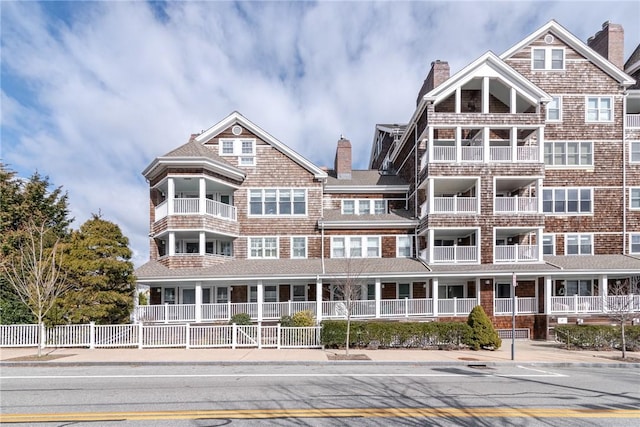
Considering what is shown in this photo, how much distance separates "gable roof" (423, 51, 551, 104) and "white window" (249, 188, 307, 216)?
9888 mm

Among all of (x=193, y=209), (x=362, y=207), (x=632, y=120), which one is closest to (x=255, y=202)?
(x=193, y=209)

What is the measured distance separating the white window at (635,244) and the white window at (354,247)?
632 inches

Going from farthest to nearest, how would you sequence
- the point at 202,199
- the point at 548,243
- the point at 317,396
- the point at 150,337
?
1. the point at 548,243
2. the point at 202,199
3. the point at 150,337
4. the point at 317,396

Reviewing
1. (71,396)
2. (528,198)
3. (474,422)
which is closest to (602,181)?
(528,198)

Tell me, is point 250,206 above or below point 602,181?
below

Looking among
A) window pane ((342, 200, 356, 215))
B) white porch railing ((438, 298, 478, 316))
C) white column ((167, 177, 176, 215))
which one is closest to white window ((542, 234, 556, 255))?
white porch railing ((438, 298, 478, 316))

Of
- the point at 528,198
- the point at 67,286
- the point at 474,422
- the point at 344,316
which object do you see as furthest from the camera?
the point at 528,198

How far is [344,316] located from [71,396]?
14.5 meters

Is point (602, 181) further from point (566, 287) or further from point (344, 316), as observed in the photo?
point (344, 316)

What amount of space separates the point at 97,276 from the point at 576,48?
103 ft

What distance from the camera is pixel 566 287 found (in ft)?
80.2

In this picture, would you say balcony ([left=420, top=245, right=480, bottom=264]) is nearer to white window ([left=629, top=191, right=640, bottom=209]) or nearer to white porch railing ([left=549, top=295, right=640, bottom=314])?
white porch railing ([left=549, top=295, right=640, bottom=314])

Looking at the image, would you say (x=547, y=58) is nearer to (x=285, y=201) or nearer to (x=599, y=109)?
(x=599, y=109)

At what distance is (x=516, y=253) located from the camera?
2341cm
